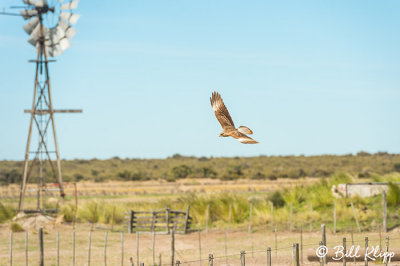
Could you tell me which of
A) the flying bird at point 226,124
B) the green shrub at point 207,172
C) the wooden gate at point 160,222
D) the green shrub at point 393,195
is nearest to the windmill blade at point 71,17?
the wooden gate at point 160,222

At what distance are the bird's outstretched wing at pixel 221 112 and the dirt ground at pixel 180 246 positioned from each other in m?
8.59

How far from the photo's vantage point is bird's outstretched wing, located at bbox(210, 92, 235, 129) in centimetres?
877

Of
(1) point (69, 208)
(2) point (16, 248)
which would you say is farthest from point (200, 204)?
(2) point (16, 248)

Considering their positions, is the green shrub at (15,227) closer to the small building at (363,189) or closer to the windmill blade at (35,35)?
the windmill blade at (35,35)

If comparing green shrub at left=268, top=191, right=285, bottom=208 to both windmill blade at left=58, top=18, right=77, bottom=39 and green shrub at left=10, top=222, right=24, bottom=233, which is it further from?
windmill blade at left=58, top=18, right=77, bottom=39

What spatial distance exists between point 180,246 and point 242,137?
15.5 meters

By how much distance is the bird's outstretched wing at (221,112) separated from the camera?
877 centimetres

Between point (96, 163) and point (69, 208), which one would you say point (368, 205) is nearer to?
point (69, 208)

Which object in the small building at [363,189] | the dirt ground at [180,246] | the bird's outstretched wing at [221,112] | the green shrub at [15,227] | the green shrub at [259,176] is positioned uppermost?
the bird's outstretched wing at [221,112]

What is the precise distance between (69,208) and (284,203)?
9.95m

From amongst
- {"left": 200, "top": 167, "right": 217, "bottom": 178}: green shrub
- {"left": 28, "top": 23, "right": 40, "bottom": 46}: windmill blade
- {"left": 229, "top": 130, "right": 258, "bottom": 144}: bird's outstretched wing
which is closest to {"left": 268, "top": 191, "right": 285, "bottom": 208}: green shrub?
{"left": 28, "top": 23, "right": 40, "bottom": 46}: windmill blade

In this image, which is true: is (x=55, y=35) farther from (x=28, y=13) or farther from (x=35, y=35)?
(x=28, y=13)

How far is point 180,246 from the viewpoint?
23.3 meters

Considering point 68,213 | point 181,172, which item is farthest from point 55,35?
point 181,172
